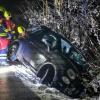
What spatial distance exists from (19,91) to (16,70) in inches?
198

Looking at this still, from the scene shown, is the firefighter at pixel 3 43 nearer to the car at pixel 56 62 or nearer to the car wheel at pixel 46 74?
the car at pixel 56 62

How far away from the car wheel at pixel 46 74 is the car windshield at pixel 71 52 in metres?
0.74

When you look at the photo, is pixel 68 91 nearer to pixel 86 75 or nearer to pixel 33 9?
pixel 86 75

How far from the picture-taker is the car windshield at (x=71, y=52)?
12922 mm

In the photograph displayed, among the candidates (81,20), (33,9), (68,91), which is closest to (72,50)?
(68,91)

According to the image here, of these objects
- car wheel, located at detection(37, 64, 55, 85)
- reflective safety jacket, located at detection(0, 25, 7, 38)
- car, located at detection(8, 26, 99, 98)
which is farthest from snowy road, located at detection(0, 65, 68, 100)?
reflective safety jacket, located at detection(0, 25, 7, 38)

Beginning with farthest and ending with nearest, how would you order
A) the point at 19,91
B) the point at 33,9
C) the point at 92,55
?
1. the point at 33,9
2. the point at 92,55
3. the point at 19,91

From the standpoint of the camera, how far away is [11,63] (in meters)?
17.4

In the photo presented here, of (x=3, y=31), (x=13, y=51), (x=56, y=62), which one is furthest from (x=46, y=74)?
(x=3, y=31)

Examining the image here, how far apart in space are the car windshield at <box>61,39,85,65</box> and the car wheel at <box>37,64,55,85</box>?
0.74 metres

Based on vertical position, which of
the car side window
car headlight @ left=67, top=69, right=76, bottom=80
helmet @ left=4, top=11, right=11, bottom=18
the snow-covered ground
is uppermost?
helmet @ left=4, top=11, right=11, bottom=18

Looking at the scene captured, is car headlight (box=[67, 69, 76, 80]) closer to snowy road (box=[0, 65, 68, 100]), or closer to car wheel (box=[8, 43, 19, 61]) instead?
snowy road (box=[0, 65, 68, 100])

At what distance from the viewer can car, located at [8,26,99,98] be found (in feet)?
40.1

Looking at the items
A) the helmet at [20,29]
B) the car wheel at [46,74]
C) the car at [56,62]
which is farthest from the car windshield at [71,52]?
the helmet at [20,29]
